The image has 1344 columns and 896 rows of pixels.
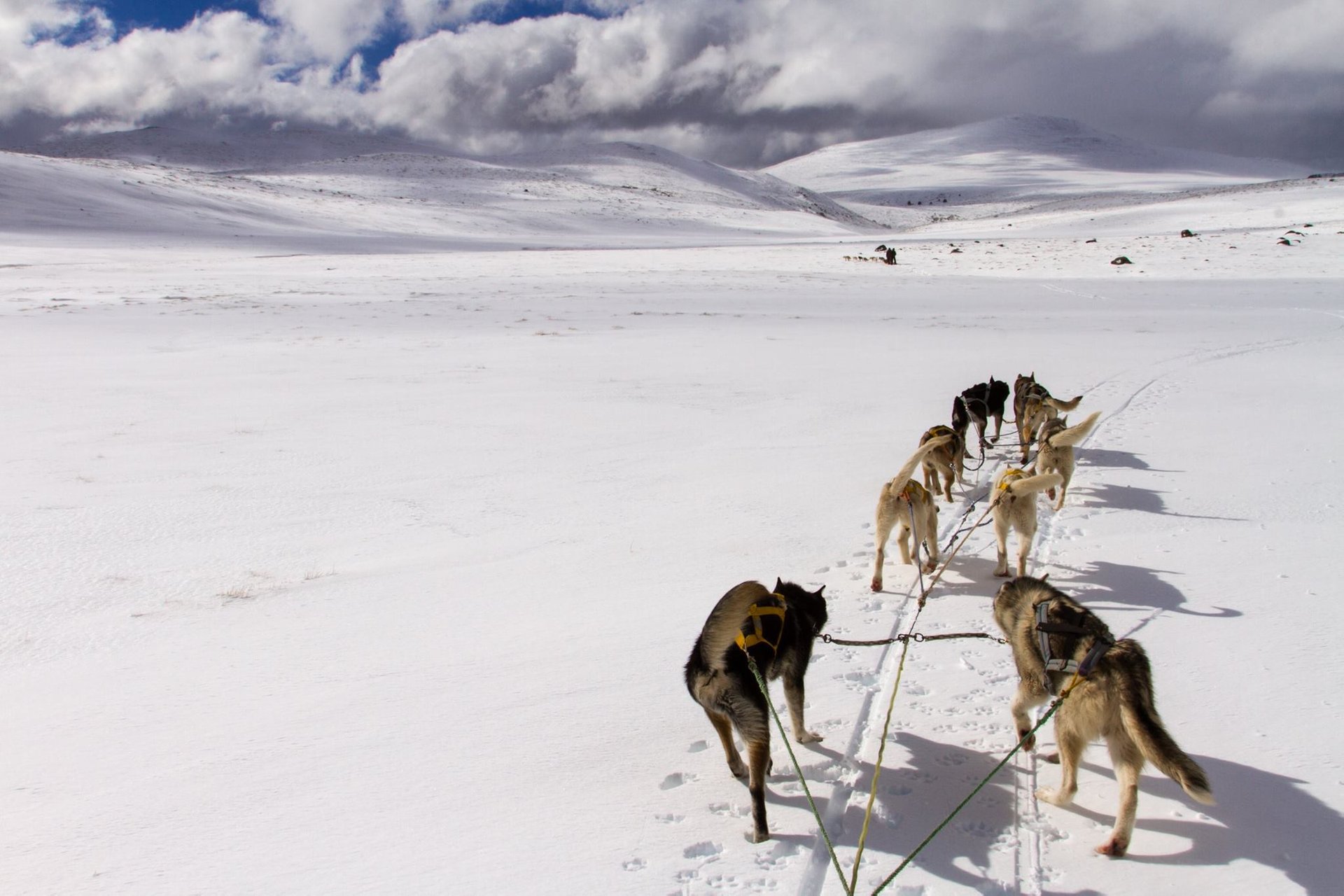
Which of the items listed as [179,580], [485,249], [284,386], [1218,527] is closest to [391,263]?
[485,249]

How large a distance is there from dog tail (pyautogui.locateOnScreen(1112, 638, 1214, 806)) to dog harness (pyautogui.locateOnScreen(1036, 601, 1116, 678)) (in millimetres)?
→ 56

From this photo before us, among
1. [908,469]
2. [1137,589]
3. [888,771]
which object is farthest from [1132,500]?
[888,771]

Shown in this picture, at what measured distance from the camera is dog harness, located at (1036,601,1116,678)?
8.89ft

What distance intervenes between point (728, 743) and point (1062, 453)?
3.93 metres

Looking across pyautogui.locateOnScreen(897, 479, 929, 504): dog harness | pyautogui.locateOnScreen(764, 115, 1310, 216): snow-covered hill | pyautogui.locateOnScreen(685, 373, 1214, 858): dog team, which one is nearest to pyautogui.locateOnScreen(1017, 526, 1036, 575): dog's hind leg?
pyautogui.locateOnScreen(897, 479, 929, 504): dog harness

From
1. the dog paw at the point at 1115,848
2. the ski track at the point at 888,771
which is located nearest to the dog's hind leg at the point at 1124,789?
the dog paw at the point at 1115,848

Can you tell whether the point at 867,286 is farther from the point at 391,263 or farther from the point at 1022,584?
the point at 1022,584

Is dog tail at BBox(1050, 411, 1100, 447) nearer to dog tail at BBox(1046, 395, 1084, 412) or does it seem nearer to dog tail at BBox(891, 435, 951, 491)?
dog tail at BBox(891, 435, 951, 491)

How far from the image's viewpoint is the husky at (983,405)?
7.45 m

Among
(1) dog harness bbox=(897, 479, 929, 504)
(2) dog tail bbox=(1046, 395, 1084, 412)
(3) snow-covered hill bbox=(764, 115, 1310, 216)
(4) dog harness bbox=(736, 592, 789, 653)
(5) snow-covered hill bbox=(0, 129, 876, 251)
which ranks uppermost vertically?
(3) snow-covered hill bbox=(764, 115, 1310, 216)

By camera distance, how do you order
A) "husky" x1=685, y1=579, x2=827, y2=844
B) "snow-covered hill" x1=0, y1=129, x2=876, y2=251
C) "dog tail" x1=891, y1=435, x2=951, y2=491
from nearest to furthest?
"husky" x1=685, y1=579, x2=827, y2=844
"dog tail" x1=891, y1=435, x2=951, y2=491
"snow-covered hill" x1=0, y1=129, x2=876, y2=251

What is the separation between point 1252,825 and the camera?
2.76 metres

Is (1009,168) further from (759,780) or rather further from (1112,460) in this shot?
(759,780)

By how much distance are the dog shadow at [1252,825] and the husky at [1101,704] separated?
0.65ft
